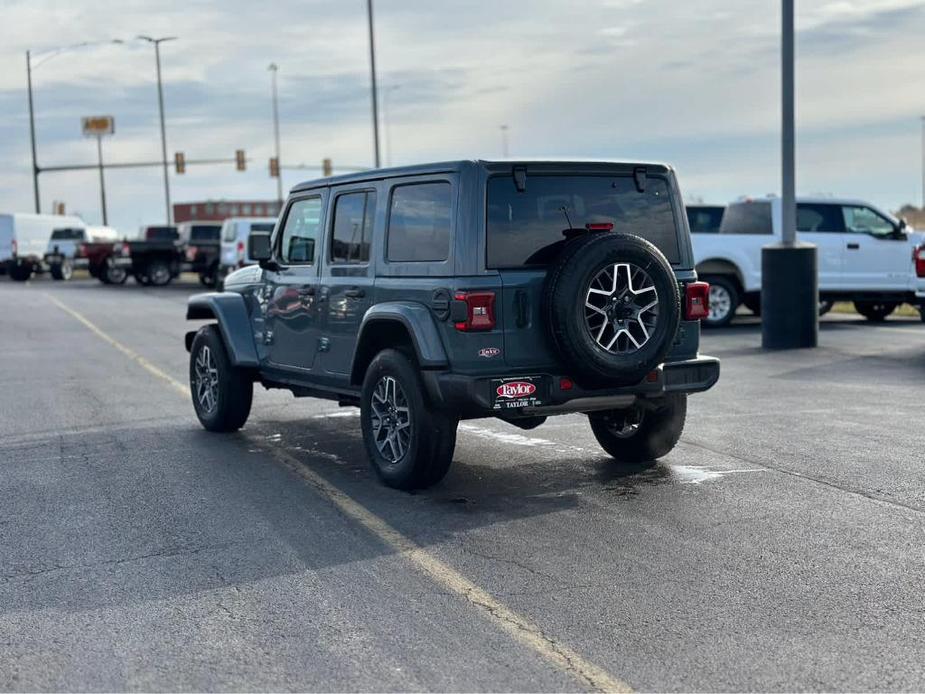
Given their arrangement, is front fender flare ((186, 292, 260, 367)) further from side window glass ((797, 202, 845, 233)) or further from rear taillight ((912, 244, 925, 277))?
side window glass ((797, 202, 845, 233))

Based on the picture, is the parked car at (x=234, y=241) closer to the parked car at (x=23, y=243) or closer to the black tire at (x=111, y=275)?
the black tire at (x=111, y=275)

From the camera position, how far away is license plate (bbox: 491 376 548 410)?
298 inches

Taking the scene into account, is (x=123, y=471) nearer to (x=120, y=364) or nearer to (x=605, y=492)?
(x=605, y=492)

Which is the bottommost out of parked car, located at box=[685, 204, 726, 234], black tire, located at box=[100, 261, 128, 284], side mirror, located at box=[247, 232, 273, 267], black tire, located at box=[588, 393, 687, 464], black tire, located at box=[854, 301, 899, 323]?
black tire, located at box=[854, 301, 899, 323]

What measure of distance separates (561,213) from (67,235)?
163ft

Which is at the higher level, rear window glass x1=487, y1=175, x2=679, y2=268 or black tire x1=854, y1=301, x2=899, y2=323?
rear window glass x1=487, y1=175, x2=679, y2=268

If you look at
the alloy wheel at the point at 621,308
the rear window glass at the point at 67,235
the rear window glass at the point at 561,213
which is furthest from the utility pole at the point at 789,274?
the rear window glass at the point at 67,235

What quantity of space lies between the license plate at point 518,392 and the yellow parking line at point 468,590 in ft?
3.13

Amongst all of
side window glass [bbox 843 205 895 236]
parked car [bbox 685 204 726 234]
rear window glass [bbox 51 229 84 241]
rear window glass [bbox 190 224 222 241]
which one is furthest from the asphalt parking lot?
rear window glass [bbox 51 229 84 241]

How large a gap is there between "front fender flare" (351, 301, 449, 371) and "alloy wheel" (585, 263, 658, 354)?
87 cm

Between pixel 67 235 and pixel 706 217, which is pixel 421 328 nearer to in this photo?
pixel 706 217

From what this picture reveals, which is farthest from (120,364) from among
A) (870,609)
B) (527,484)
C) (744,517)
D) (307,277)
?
(870,609)

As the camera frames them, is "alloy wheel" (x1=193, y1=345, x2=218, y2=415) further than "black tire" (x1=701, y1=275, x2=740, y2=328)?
No

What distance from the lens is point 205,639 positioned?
Answer: 5234 millimetres
